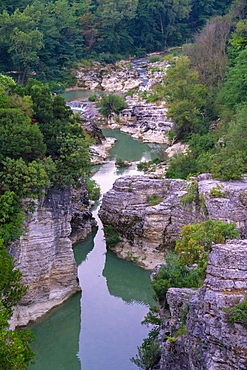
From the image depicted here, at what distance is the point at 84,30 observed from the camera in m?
66.7

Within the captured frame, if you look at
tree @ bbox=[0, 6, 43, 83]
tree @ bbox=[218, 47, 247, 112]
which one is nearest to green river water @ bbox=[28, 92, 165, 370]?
tree @ bbox=[218, 47, 247, 112]

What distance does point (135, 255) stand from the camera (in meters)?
21.7

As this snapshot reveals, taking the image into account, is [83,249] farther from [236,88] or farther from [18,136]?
[236,88]

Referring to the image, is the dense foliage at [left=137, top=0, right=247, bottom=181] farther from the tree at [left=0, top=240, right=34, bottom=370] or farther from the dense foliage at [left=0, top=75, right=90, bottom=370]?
the tree at [left=0, top=240, right=34, bottom=370]

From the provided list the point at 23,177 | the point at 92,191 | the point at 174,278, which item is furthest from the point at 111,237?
the point at 174,278

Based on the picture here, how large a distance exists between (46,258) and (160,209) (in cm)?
554

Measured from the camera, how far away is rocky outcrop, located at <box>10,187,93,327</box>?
16.9 meters

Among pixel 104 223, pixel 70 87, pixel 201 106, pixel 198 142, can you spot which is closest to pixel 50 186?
pixel 104 223

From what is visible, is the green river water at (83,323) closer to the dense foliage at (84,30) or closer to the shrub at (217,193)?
the shrub at (217,193)

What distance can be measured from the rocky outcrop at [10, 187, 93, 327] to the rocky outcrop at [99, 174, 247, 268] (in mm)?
3547

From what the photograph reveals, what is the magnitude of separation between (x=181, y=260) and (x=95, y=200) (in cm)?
1295

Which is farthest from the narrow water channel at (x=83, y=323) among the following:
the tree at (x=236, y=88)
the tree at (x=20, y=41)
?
the tree at (x=20, y=41)

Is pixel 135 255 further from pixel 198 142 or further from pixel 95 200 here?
pixel 198 142

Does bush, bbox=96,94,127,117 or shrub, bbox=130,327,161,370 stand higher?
shrub, bbox=130,327,161,370
